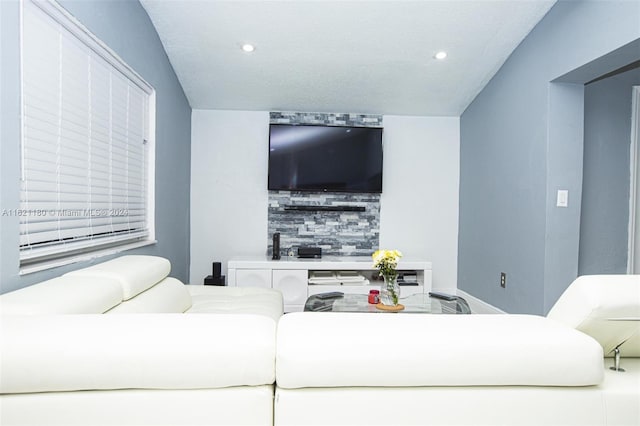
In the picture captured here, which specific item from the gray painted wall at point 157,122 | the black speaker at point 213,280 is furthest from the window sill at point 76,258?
the black speaker at point 213,280

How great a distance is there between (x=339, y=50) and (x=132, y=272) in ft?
8.03

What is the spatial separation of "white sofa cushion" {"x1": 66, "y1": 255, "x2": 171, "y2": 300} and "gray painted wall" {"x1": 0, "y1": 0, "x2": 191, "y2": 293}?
21cm

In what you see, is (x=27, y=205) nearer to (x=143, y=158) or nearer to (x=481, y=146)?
(x=143, y=158)

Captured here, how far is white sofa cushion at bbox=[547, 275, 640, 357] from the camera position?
0.90 m

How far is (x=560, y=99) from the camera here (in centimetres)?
279

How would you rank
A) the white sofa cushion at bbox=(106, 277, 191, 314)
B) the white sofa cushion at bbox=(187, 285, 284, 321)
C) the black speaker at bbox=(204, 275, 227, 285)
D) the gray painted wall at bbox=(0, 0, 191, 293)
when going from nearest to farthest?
the gray painted wall at bbox=(0, 0, 191, 293), the white sofa cushion at bbox=(106, 277, 191, 314), the white sofa cushion at bbox=(187, 285, 284, 321), the black speaker at bbox=(204, 275, 227, 285)

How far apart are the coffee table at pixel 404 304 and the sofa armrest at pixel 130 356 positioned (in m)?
1.61

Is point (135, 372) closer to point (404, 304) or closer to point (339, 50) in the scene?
point (404, 304)

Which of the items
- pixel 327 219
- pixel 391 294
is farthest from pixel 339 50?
pixel 391 294

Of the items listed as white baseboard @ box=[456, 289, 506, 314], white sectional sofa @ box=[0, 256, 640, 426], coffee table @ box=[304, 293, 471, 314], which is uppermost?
white sectional sofa @ box=[0, 256, 640, 426]

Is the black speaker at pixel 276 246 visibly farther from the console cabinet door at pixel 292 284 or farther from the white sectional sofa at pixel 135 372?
the white sectional sofa at pixel 135 372

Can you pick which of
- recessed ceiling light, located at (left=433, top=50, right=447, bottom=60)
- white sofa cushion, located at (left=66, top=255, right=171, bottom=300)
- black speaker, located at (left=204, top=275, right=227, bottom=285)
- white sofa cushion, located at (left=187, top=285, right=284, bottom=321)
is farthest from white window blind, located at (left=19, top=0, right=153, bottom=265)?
recessed ceiling light, located at (left=433, top=50, right=447, bottom=60)

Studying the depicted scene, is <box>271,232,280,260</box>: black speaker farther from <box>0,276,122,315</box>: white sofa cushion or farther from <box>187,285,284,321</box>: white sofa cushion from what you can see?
<box>0,276,122,315</box>: white sofa cushion

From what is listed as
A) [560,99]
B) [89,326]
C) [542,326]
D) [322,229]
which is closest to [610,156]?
[560,99]
